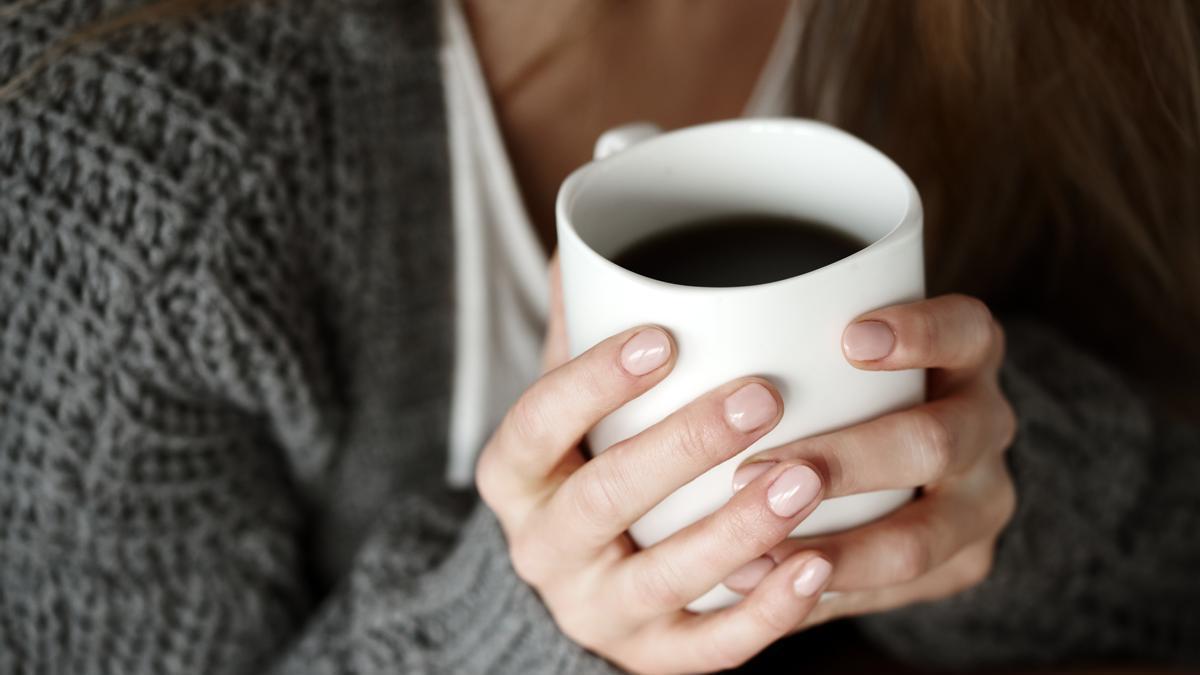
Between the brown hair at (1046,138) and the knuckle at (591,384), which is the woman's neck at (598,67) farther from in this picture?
the knuckle at (591,384)

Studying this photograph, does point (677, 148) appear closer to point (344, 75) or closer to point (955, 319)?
point (955, 319)

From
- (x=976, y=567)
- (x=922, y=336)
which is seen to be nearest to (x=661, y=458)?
(x=922, y=336)

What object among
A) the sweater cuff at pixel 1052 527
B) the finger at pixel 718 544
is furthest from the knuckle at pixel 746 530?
the sweater cuff at pixel 1052 527

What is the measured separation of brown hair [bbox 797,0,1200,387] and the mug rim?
24 centimetres

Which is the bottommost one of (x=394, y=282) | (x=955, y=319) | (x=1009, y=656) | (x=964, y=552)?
(x=1009, y=656)

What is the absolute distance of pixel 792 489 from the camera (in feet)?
1.39

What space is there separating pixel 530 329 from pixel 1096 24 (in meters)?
0.47

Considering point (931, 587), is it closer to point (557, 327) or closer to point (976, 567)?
point (976, 567)

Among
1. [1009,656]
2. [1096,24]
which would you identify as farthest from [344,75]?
[1009,656]

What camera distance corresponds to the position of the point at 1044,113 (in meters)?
0.76

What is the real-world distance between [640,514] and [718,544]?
0.13ft

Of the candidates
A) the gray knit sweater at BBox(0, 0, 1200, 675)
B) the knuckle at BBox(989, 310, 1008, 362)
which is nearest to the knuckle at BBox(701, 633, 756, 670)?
the gray knit sweater at BBox(0, 0, 1200, 675)

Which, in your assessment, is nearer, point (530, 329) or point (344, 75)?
point (344, 75)

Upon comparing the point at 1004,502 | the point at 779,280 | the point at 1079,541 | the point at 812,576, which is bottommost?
the point at 1079,541
